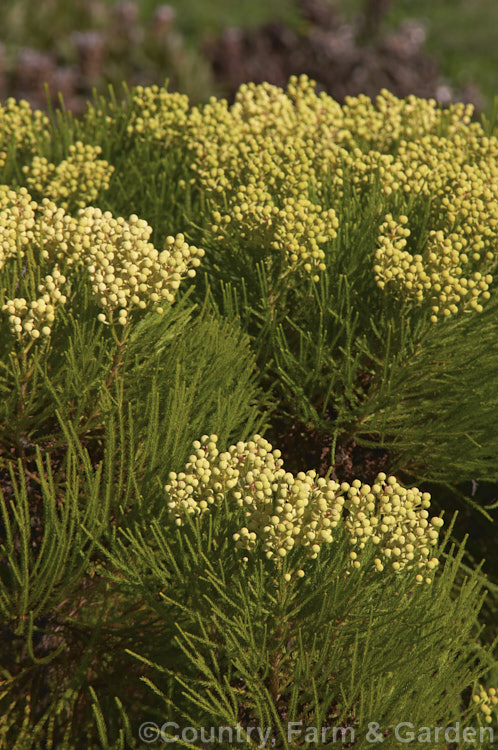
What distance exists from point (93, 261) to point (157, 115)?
185cm

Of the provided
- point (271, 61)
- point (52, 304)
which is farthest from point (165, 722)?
point (271, 61)

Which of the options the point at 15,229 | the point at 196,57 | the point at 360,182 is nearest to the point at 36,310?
the point at 15,229

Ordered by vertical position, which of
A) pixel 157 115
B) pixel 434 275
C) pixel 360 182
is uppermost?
pixel 157 115

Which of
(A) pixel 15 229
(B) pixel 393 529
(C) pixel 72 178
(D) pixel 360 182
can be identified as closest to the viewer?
(B) pixel 393 529

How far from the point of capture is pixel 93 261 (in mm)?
2359

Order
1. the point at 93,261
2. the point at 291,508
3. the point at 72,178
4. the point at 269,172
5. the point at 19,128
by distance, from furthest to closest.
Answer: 1. the point at 19,128
2. the point at 72,178
3. the point at 269,172
4. the point at 93,261
5. the point at 291,508

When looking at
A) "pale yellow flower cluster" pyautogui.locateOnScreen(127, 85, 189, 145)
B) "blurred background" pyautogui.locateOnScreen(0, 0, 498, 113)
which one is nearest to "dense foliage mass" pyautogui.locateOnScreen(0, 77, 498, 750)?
"pale yellow flower cluster" pyautogui.locateOnScreen(127, 85, 189, 145)

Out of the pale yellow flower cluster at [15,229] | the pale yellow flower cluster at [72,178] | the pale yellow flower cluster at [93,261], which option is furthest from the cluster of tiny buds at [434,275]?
the pale yellow flower cluster at [72,178]

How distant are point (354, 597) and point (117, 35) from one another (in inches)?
370

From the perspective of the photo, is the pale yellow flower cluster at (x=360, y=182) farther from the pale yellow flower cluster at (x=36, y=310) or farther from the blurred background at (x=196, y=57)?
the blurred background at (x=196, y=57)

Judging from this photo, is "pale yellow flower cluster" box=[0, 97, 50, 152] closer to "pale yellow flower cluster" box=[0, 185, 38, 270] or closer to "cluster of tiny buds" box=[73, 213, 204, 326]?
"pale yellow flower cluster" box=[0, 185, 38, 270]

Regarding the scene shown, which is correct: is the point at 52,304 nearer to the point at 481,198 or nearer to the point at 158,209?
the point at 158,209

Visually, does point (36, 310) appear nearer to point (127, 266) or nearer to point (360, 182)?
point (127, 266)

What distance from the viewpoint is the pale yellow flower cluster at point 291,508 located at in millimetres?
2053
